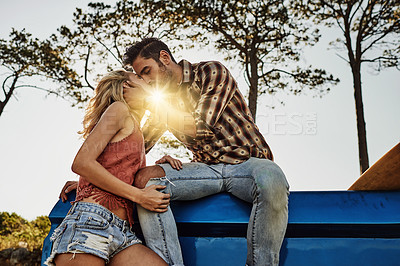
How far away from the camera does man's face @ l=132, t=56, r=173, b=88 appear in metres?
2.55

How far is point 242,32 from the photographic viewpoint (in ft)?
30.8

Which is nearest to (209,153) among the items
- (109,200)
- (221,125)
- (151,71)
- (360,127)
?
(221,125)

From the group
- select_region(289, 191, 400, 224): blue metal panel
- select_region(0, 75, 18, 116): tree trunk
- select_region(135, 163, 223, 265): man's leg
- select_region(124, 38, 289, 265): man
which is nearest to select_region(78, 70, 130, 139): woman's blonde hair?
select_region(124, 38, 289, 265): man

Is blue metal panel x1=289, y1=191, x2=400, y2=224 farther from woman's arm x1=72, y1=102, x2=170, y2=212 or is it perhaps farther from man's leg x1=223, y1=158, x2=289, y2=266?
woman's arm x1=72, y1=102, x2=170, y2=212

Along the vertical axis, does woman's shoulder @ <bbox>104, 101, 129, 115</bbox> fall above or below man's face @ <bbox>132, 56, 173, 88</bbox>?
below

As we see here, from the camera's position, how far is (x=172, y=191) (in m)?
1.71

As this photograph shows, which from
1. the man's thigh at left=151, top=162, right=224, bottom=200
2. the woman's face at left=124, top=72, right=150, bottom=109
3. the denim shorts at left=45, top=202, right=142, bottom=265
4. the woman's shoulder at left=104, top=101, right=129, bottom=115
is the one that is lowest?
the denim shorts at left=45, top=202, right=142, bottom=265

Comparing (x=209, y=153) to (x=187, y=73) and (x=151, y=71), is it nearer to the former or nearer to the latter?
(x=187, y=73)

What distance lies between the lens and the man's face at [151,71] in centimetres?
255

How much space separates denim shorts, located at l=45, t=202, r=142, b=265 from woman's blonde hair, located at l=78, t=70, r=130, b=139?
50 centimetres

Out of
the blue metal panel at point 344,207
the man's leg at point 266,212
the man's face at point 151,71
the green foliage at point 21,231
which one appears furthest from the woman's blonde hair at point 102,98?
the green foliage at point 21,231

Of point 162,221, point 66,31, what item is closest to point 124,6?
point 66,31

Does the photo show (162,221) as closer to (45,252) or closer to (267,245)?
(267,245)

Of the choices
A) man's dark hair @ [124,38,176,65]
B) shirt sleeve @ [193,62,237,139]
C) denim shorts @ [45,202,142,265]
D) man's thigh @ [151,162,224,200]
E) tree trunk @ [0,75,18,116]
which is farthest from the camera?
tree trunk @ [0,75,18,116]
